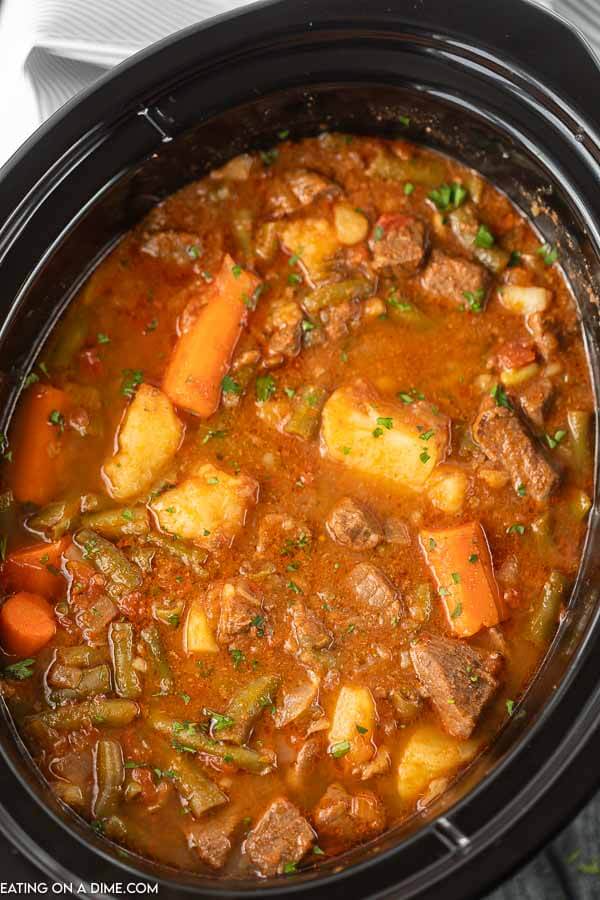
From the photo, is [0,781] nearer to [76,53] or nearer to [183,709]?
[183,709]

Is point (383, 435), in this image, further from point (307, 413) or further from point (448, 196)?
point (448, 196)

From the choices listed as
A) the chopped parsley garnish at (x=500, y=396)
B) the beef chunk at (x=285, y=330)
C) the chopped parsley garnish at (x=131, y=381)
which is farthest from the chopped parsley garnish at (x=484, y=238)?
the chopped parsley garnish at (x=131, y=381)

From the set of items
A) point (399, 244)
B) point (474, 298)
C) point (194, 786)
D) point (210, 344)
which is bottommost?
point (194, 786)

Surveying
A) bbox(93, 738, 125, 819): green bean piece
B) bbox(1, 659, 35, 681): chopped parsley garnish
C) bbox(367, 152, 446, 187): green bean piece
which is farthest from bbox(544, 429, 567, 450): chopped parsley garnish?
bbox(1, 659, 35, 681): chopped parsley garnish

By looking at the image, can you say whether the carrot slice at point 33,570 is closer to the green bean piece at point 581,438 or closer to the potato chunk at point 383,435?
the potato chunk at point 383,435

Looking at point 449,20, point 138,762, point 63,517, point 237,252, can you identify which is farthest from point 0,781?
point 449,20

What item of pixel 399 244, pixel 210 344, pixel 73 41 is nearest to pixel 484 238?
pixel 399 244
